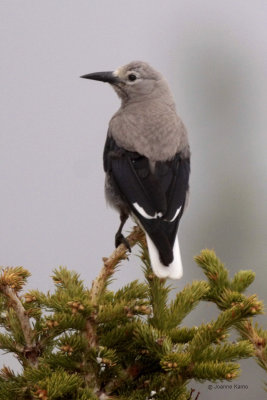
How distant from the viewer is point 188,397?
5.69 feet

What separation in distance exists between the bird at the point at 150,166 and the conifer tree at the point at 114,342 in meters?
0.19

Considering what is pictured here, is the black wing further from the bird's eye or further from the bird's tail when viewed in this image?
the bird's eye

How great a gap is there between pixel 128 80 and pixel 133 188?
0.99 metres

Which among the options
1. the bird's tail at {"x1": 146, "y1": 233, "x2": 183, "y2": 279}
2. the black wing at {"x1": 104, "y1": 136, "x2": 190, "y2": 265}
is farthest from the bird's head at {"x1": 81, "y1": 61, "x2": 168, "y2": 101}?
A: the bird's tail at {"x1": 146, "y1": 233, "x2": 183, "y2": 279}

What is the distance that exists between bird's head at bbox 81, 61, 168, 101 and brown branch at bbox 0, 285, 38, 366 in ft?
5.88

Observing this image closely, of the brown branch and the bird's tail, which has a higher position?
the bird's tail

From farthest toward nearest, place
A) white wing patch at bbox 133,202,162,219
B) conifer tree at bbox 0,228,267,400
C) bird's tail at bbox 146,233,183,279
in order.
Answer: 1. white wing patch at bbox 133,202,162,219
2. bird's tail at bbox 146,233,183,279
3. conifer tree at bbox 0,228,267,400

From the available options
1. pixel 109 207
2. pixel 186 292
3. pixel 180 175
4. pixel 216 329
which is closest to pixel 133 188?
pixel 180 175

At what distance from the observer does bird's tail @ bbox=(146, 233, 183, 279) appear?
1952 mm

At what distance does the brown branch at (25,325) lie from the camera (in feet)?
5.66

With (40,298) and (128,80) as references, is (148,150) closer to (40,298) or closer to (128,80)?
(128,80)

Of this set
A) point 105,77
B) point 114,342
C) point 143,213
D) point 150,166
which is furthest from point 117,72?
point 114,342

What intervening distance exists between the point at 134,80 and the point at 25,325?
1922 millimetres

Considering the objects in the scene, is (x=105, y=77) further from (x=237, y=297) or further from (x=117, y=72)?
(x=237, y=297)
